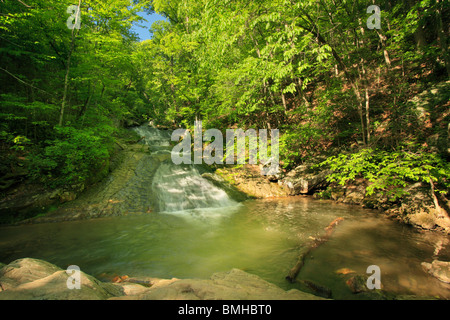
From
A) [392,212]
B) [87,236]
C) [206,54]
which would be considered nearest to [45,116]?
[87,236]

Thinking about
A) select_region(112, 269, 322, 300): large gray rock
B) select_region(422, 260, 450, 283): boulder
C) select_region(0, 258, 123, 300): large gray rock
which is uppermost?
select_region(0, 258, 123, 300): large gray rock

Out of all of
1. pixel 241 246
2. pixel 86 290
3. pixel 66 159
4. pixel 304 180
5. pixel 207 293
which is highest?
pixel 66 159

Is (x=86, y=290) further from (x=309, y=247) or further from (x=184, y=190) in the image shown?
(x=184, y=190)

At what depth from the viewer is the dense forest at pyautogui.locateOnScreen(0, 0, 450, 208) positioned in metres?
5.41

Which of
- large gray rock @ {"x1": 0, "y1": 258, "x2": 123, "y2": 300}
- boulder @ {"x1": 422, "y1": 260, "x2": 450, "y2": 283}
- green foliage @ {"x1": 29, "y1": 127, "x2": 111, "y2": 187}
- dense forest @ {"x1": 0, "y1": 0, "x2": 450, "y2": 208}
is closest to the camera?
large gray rock @ {"x1": 0, "y1": 258, "x2": 123, "y2": 300}

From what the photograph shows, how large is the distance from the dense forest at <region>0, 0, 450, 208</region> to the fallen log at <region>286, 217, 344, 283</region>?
164cm

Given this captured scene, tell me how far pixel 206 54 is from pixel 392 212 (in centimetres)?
852

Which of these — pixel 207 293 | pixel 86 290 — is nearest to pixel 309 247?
pixel 207 293

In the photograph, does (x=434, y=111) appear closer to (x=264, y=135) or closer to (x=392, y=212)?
(x=392, y=212)

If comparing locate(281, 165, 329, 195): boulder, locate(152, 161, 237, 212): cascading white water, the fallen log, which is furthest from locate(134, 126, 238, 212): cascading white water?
the fallen log

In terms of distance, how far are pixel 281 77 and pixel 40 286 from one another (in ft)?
21.1

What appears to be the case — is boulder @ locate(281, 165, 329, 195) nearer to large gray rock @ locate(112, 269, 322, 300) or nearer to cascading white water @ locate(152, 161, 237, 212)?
cascading white water @ locate(152, 161, 237, 212)

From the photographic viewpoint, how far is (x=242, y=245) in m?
5.13

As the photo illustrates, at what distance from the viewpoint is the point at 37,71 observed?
887cm
